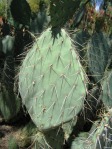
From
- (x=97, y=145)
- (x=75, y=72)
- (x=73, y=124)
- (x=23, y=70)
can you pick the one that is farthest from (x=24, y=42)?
(x=97, y=145)

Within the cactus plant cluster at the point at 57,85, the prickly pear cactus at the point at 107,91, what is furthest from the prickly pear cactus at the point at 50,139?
the prickly pear cactus at the point at 107,91

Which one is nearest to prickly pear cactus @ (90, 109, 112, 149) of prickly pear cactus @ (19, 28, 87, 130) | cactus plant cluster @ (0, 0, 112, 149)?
cactus plant cluster @ (0, 0, 112, 149)

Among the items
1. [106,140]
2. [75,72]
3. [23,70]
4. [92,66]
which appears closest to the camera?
[106,140]

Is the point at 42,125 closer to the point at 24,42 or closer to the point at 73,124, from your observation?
the point at 73,124

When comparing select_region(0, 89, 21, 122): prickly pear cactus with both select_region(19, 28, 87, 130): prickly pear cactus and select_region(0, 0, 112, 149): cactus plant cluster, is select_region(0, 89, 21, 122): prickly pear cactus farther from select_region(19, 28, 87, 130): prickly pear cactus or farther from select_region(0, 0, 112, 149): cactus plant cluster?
select_region(19, 28, 87, 130): prickly pear cactus

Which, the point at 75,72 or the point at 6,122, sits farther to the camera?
the point at 6,122

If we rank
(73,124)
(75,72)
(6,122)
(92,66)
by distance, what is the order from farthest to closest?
(6,122), (73,124), (92,66), (75,72)
